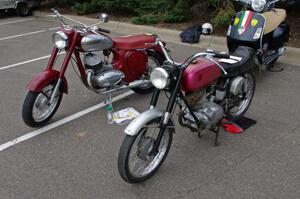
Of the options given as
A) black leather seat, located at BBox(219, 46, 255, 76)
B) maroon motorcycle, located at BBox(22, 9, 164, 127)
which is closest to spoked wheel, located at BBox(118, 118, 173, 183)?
black leather seat, located at BBox(219, 46, 255, 76)

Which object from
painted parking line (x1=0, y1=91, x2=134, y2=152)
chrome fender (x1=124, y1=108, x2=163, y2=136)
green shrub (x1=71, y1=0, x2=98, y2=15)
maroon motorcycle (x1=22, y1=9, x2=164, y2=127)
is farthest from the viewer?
green shrub (x1=71, y1=0, x2=98, y2=15)

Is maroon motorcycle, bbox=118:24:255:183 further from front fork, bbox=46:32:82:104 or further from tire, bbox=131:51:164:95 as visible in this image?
tire, bbox=131:51:164:95

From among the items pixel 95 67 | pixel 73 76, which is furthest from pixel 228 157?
pixel 73 76

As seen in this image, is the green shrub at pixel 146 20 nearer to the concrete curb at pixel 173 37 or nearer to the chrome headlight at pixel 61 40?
the concrete curb at pixel 173 37

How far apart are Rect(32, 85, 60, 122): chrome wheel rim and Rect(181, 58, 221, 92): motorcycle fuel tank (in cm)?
176

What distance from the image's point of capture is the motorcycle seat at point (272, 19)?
5.34 metres

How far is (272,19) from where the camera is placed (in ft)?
17.9

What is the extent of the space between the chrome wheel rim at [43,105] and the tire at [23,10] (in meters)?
8.55

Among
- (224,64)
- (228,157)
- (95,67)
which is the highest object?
(224,64)

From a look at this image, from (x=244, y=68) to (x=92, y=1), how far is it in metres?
7.89

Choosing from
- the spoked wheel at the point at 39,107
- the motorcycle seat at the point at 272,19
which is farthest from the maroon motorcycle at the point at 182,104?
the motorcycle seat at the point at 272,19

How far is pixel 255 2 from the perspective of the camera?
17.2 ft

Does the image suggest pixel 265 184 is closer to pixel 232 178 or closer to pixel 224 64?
pixel 232 178

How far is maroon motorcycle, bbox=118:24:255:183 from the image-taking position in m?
2.98
